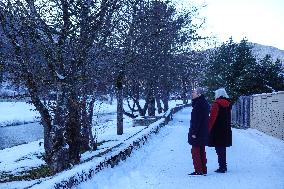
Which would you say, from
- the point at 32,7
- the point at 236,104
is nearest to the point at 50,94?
the point at 32,7

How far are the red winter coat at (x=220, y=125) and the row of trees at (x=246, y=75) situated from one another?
17.3 m

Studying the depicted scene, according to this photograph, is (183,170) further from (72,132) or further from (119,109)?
(119,109)

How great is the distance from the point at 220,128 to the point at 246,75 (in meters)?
19.3

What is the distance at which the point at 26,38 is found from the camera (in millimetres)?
12438

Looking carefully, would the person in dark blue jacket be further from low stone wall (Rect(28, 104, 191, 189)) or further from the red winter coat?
low stone wall (Rect(28, 104, 191, 189))

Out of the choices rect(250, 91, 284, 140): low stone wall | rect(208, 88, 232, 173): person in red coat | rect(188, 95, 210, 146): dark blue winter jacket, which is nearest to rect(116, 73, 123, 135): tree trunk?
rect(250, 91, 284, 140): low stone wall

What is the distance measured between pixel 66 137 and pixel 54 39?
9.13ft

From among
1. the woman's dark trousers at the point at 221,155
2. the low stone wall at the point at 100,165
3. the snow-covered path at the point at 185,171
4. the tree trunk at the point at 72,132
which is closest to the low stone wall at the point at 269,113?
the snow-covered path at the point at 185,171

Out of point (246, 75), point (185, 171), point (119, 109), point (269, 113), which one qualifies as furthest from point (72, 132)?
point (246, 75)

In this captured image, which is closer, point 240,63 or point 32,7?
point 32,7

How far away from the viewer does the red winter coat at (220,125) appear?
898cm

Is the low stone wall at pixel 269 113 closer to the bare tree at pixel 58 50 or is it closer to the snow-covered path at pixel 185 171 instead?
the snow-covered path at pixel 185 171

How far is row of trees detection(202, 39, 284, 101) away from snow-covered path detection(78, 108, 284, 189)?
13722 millimetres

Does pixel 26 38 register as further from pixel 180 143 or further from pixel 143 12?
pixel 143 12
